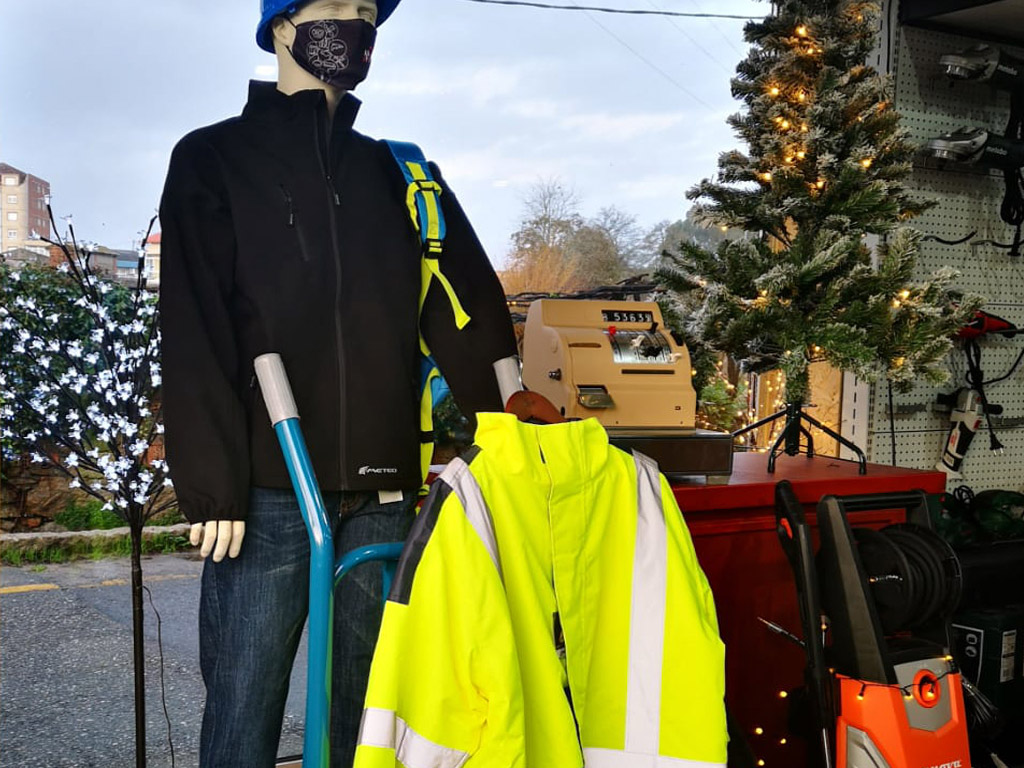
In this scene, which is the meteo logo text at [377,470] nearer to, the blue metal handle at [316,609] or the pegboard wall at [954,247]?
the blue metal handle at [316,609]

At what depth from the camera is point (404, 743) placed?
1.33 m

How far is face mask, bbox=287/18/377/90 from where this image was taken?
1.73 metres

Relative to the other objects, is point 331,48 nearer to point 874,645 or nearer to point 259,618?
point 259,618

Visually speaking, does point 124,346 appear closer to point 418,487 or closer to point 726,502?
point 418,487

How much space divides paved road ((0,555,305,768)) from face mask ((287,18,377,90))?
5.53ft

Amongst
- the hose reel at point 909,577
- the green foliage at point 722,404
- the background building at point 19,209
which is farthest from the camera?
the green foliage at point 722,404

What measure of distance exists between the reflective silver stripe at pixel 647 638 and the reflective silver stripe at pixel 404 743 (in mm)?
329

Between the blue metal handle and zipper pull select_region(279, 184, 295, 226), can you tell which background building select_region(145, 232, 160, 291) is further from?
the blue metal handle

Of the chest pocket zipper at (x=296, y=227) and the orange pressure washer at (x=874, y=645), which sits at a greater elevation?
the chest pocket zipper at (x=296, y=227)

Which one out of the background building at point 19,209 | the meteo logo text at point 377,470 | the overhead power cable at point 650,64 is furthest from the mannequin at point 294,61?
the overhead power cable at point 650,64

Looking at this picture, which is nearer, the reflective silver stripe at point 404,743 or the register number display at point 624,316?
the reflective silver stripe at point 404,743

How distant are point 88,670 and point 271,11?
6.31 ft

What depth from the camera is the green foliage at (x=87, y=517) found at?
264 cm

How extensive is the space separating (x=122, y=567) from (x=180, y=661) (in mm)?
340
